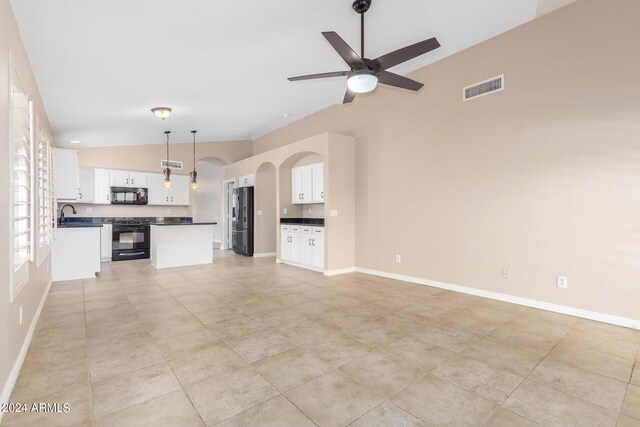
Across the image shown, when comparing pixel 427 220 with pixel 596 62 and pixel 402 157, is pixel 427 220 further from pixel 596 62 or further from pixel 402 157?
pixel 596 62

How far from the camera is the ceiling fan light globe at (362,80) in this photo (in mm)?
2885

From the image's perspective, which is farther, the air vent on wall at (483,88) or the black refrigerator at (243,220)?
the black refrigerator at (243,220)

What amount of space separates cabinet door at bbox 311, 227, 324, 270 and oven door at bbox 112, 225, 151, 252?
4.37 metres

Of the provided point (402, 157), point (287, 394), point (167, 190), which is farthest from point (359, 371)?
point (167, 190)

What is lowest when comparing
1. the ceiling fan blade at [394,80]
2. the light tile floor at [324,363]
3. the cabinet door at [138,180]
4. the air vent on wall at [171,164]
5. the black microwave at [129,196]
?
the light tile floor at [324,363]

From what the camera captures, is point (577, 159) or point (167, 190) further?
point (167, 190)

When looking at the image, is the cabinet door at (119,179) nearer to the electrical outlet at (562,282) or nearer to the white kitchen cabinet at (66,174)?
the white kitchen cabinet at (66,174)

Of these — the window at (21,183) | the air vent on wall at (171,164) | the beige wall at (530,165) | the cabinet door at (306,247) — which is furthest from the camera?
the air vent on wall at (171,164)

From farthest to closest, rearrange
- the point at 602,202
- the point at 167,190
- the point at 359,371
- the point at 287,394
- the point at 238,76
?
the point at 167,190
the point at 238,76
the point at 602,202
the point at 359,371
the point at 287,394

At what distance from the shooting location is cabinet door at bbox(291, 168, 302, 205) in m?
7.14

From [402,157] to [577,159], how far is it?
7.56ft

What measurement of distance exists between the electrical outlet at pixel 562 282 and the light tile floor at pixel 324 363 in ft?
1.14

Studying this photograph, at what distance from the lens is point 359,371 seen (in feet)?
7.52

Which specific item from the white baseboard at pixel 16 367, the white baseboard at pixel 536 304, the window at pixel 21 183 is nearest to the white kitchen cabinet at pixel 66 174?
the window at pixel 21 183
